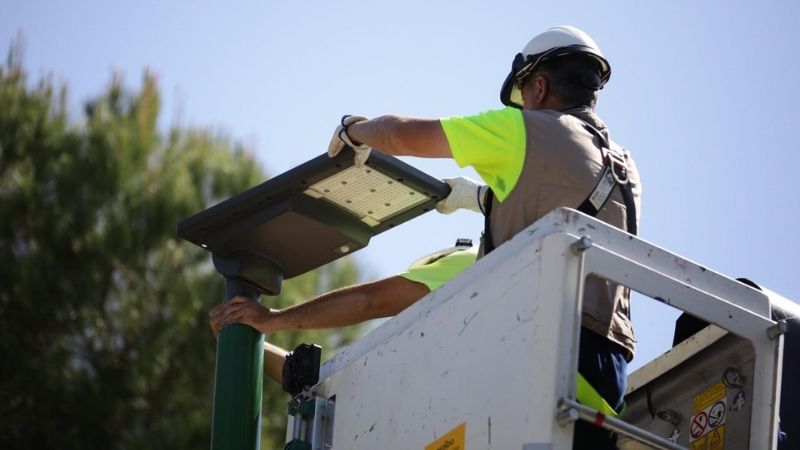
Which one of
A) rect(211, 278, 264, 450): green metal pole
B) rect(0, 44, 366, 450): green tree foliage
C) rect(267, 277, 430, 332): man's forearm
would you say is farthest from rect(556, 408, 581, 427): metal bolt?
rect(0, 44, 366, 450): green tree foliage

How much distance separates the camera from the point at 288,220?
4.64 m

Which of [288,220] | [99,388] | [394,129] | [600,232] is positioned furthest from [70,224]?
[600,232]

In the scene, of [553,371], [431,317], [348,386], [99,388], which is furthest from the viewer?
[99,388]

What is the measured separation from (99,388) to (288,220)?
637 centimetres

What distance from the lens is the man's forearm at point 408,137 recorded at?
3.95 m

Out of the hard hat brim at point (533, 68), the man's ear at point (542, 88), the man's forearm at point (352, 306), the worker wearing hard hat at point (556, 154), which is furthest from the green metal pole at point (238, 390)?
the man's ear at point (542, 88)

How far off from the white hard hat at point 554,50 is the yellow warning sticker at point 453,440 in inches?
49.9

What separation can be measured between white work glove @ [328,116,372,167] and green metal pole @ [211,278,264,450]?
767 mm

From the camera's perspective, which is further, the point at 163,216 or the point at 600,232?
the point at 163,216

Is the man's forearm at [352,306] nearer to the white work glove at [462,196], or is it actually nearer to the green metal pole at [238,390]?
the green metal pole at [238,390]

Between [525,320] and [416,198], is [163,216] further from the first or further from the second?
[525,320]

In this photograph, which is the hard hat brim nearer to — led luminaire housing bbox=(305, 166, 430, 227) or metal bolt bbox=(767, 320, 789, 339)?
led luminaire housing bbox=(305, 166, 430, 227)

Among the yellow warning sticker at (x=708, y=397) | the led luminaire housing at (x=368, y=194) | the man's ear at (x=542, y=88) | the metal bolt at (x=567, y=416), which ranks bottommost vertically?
the metal bolt at (x=567, y=416)

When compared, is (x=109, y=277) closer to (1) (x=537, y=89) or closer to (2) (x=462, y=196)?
(2) (x=462, y=196)
